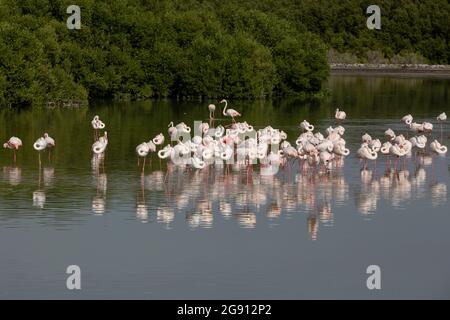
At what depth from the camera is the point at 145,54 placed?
64500 mm

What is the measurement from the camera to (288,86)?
7006cm

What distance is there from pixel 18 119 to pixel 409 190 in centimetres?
2118

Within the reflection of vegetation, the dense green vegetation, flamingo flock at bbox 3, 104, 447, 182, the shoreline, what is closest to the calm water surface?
flamingo flock at bbox 3, 104, 447, 182

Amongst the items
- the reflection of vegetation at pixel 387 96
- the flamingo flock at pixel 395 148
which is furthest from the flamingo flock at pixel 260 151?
the reflection of vegetation at pixel 387 96

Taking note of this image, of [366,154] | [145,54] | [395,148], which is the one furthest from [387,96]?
[366,154]

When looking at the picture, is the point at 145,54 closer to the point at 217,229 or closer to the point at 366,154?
the point at 366,154

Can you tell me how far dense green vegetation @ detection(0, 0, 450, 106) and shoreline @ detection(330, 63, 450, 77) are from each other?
35.2 m

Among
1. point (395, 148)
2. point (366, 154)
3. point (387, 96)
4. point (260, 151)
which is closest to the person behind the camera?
point (260, 151)

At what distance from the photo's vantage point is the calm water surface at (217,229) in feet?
60.4

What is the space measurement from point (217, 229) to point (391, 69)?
9613cm

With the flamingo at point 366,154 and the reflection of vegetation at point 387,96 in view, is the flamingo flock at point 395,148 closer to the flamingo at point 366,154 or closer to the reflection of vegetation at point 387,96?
the flamingo at point 366,154
